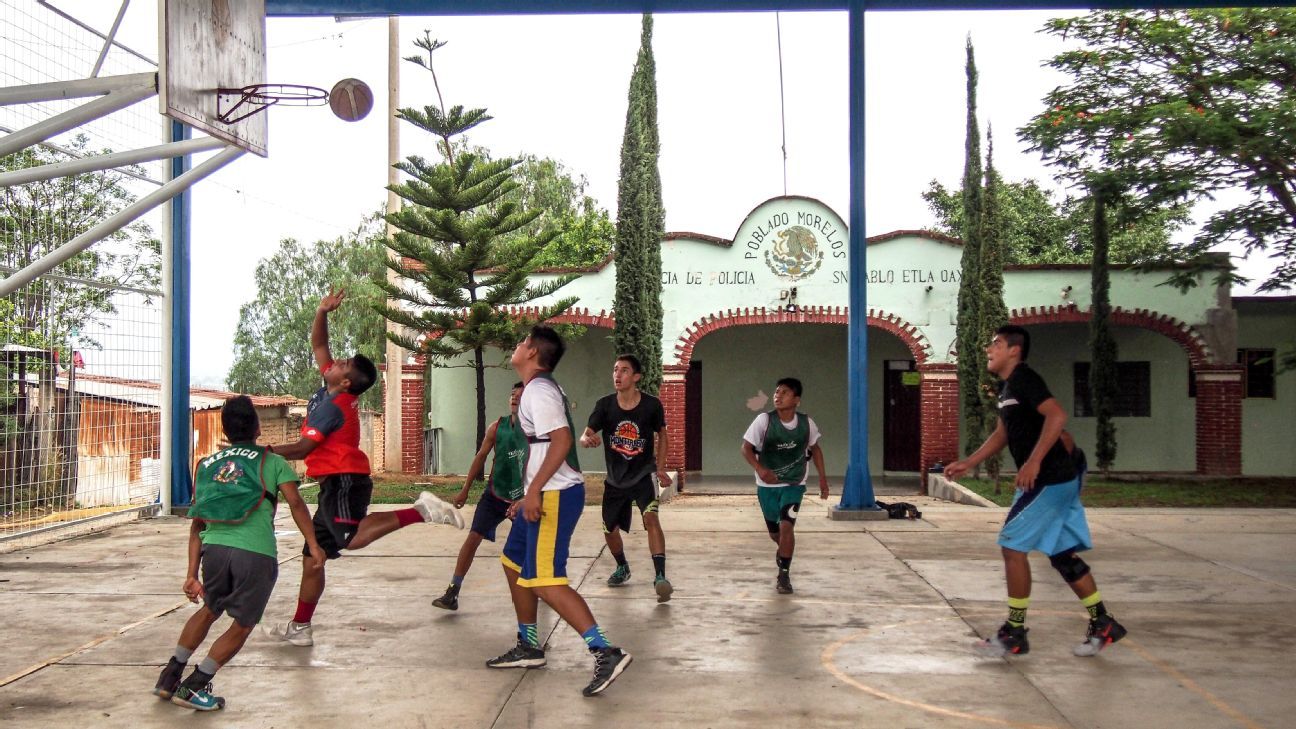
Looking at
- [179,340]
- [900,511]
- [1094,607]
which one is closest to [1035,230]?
[900,511]

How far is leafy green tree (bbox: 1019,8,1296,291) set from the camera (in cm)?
1484

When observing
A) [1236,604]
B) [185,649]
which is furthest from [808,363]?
[185,649]

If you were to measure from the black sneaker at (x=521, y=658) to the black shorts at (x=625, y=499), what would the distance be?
2113 mm

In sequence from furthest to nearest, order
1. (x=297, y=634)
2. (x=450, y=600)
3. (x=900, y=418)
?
(x=900, y=418)
(x=450, y=600)
(x=297, y=634)

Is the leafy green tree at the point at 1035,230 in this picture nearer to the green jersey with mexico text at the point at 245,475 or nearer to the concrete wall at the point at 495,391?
the concrete wall at the point at 495,391

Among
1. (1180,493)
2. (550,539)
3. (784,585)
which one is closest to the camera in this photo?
(550,539)

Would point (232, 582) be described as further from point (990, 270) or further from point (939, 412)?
point (939, 412)

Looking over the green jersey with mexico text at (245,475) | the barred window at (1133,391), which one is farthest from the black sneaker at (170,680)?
the barred window at (1133,391)

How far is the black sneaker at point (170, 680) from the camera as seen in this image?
527 centimetres

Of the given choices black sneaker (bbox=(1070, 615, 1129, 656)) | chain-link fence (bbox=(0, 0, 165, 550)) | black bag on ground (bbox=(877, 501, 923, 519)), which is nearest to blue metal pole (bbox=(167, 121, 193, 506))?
chain-link fence (bbox=(0, 0, 165, 550))

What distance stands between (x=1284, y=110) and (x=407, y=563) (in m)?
11.8

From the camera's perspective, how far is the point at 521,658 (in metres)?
5.93

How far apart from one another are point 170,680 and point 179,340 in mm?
7930

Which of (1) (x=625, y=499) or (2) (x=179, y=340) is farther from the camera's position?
(2) (x=179, y=340)
